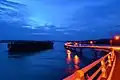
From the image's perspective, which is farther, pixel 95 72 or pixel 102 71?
pixel 102 71

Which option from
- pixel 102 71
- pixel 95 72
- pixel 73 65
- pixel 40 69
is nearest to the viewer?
pixel 95 72

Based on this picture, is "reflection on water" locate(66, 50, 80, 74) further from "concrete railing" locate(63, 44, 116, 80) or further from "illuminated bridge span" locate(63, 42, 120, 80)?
"concrete railing" locate(63, 44, 116, 80)

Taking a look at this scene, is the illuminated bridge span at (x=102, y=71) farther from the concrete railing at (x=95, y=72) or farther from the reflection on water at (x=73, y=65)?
the reflection on water at (x=73, y=65)

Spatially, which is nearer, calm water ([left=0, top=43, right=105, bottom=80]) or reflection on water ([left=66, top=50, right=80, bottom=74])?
calm water ([left=0, top=43, right=105, bottom=80])

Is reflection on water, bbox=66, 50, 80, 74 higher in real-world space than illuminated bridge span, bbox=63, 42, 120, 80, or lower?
lower

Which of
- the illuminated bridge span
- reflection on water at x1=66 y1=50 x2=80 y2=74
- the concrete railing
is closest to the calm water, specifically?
reflection on water at x1=66 y1=50 x2=80 y2=74

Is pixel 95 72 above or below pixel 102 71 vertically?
above

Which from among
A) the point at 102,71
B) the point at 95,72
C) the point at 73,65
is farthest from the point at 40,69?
the point at 95,72

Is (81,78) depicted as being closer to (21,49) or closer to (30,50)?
(21,49)

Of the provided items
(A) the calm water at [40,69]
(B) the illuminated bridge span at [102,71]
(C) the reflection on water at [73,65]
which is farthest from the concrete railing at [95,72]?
(C) the reflection on water at [73,65]

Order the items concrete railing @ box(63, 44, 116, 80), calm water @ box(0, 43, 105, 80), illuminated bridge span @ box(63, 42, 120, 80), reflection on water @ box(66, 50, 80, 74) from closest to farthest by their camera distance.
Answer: concrete railing @ box(63, 44, 116, 80) → illuminated bridge span @ box(63, 42, 120, 80) → calm water @ box(0, 43, 105, 80) → reflection on water @ box(66, 50, 80, 74)

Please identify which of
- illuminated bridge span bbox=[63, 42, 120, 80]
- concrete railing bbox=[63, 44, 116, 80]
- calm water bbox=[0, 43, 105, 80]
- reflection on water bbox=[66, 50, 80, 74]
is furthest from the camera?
reflection on water bbox=[66, 50, 80, 74]

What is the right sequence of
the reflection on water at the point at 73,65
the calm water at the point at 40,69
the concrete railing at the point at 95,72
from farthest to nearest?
the reflection on water at the point at 73,65
the calm water at the point at 40,69
the concrete railing at the point at 95,72

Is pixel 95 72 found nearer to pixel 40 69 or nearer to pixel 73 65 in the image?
pixel 40 69
